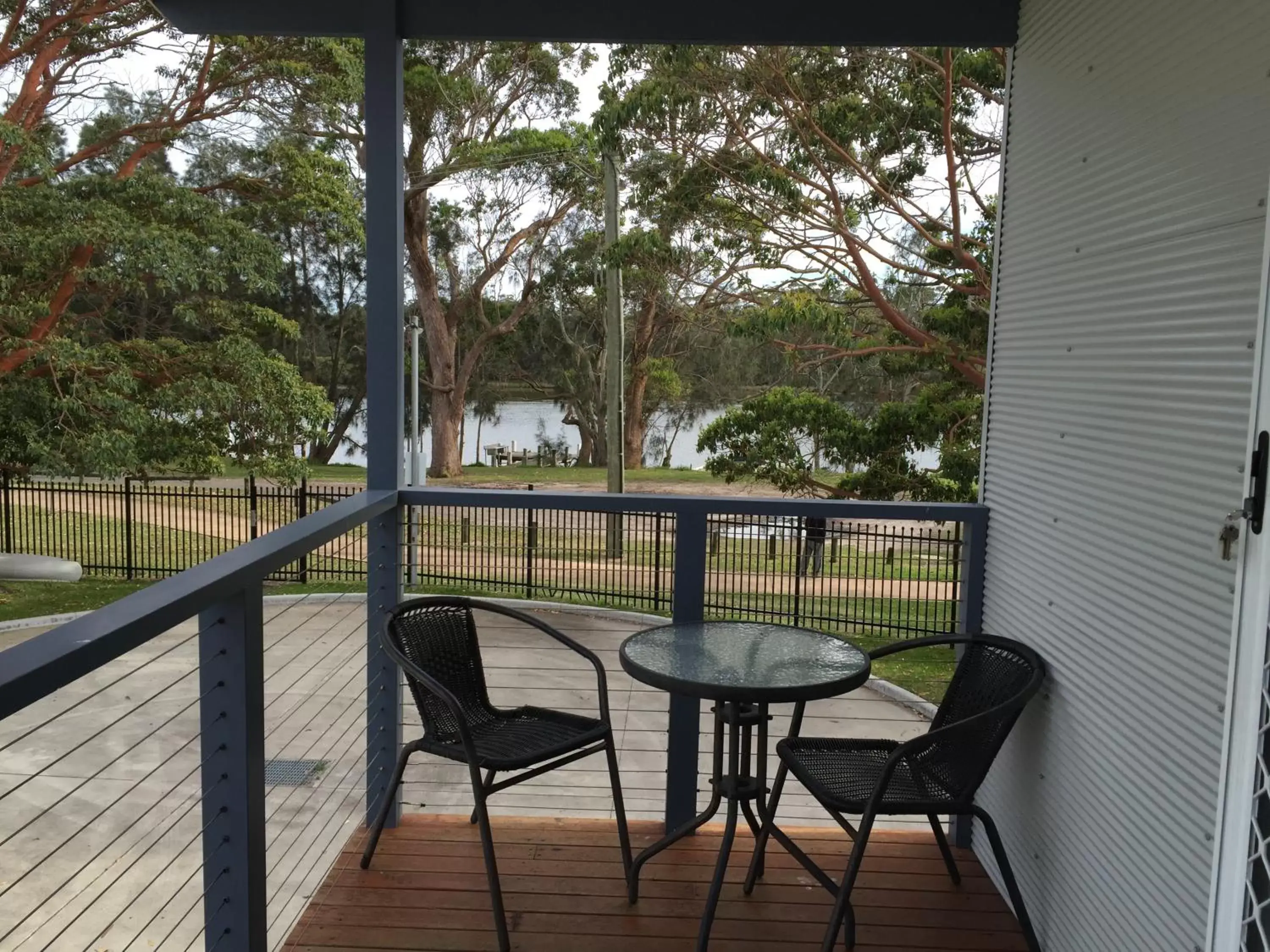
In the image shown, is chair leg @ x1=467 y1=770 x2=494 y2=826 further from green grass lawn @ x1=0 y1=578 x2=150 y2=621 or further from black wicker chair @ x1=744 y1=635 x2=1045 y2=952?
green grass lawn @ x1=0 y1=578 x2=150 y2=621

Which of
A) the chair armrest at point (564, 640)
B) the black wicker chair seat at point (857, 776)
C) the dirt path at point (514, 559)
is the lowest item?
the dirt path at point (514, 559)

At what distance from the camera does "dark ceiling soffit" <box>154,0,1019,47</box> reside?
2840mm

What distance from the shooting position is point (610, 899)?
8.24 ft

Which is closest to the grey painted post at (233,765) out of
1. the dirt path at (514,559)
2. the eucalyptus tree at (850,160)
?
the dirt path at (514,559)

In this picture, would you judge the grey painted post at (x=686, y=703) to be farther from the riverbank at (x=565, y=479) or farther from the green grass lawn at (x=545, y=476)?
the green grass lawn at (x=545, y=476)

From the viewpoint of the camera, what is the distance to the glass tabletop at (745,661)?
7.06 feet

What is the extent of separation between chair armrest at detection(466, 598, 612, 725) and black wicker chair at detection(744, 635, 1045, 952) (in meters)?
0.49

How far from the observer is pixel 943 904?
8.30 feet

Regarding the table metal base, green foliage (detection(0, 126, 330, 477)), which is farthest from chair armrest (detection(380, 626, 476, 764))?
green foliage (detection(0, 126, 330, 477))

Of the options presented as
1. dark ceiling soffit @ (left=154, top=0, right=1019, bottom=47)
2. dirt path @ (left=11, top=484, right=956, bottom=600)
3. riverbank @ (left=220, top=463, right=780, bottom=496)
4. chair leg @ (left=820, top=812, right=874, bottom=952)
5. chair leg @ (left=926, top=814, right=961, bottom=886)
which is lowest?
dirt path @ (left=11, top=484, right=956, bottom=600)

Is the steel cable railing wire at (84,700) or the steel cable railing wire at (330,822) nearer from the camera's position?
the steel cable railing wire at (84,700)

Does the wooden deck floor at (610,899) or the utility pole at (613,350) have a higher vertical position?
the utility pole at (613,350)

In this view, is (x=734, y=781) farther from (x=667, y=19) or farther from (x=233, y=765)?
(x=667, y=19)

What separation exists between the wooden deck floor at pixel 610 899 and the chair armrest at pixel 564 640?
45 centimetres
